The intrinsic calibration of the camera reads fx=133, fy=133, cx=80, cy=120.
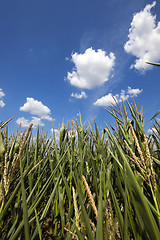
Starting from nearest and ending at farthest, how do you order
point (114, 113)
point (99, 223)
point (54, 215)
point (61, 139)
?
1. point (99, 223)
2. point (54, 215)
3. point (114, 113)
4. point (61, 139)

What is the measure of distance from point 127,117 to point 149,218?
74cm

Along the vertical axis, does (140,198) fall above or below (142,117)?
below

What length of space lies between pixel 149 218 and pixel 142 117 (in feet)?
2.60

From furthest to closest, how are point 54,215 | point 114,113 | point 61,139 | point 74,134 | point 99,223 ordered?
1. point 74,134
2. point 61,139
3. point 114,113
4. point 54,215
5. point 99,223

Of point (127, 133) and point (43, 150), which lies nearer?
point (127, 133)

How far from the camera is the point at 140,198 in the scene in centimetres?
42

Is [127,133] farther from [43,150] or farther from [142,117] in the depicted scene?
[43,150]

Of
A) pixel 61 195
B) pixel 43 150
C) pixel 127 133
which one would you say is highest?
pixel 43 150

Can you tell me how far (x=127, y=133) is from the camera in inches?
40.6

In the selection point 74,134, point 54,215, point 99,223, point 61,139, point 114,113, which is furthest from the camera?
point 74,134

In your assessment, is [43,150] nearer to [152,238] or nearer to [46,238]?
[46,238]

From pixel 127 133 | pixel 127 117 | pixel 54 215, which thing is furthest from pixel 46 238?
pixel 127 117

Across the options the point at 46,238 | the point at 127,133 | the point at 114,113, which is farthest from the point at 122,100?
the point at 46,238

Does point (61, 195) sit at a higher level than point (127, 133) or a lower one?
lower
